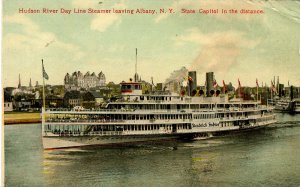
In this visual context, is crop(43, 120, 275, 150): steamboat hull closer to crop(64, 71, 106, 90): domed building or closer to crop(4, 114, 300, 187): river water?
crop(4, 114, 300, 187): river water

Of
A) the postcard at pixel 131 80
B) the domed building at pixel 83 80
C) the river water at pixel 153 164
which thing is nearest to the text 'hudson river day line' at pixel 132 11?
the postcard at pixel 131 80

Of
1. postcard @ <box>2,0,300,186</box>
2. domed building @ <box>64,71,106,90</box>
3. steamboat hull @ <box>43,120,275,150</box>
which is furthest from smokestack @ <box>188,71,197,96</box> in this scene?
domed building @ <box>64,71,106,90</box>

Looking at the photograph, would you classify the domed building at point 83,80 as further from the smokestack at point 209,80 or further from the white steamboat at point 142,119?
the smokestack at point 209,80

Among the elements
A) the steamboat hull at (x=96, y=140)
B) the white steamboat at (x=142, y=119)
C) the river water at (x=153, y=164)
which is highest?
the white steamboat at (x=142, y=119)

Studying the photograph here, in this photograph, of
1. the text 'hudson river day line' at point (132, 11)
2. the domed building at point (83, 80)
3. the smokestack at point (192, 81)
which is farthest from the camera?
the smokestack at point (192, 81)

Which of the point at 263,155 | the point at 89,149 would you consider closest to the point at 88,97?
the point at 89,149

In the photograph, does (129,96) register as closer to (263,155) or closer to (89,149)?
(89,149)

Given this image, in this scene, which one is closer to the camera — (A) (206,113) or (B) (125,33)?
(B) (125,33)
